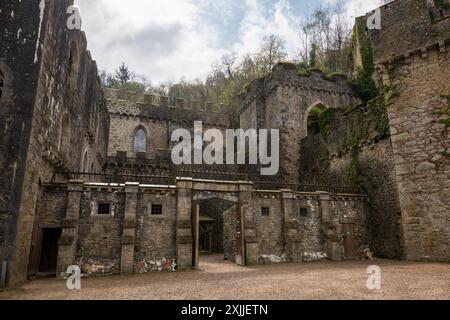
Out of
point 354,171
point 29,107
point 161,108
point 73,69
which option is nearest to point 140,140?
point 161,108

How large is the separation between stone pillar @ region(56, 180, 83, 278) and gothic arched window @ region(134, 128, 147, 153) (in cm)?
1724

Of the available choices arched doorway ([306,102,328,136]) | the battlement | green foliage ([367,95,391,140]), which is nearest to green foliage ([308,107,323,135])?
arched doorway ([306,102,328,136])

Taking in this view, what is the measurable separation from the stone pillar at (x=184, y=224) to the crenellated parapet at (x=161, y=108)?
58.6ft

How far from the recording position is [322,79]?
86.7 ft

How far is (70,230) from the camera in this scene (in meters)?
12.5

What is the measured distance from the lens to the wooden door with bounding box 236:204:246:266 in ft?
48.9

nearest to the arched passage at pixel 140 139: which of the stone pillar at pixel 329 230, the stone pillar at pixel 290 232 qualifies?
the stone pillar at pixel 290 232

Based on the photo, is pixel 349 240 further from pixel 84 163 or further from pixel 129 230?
pixel 84 163

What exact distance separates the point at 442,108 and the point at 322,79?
14518 millimetres

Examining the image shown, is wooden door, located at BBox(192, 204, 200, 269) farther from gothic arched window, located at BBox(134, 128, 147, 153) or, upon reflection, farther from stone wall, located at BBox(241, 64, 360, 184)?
gothic arched window, located at BBox(134, 128, 147, 153)

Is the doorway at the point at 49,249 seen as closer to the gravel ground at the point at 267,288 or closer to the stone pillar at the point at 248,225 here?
the gravel ground at the point at 267,288

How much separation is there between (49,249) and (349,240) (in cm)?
1483

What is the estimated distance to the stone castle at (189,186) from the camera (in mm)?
10352

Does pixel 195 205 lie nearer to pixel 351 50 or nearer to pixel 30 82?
pixel 30 82
